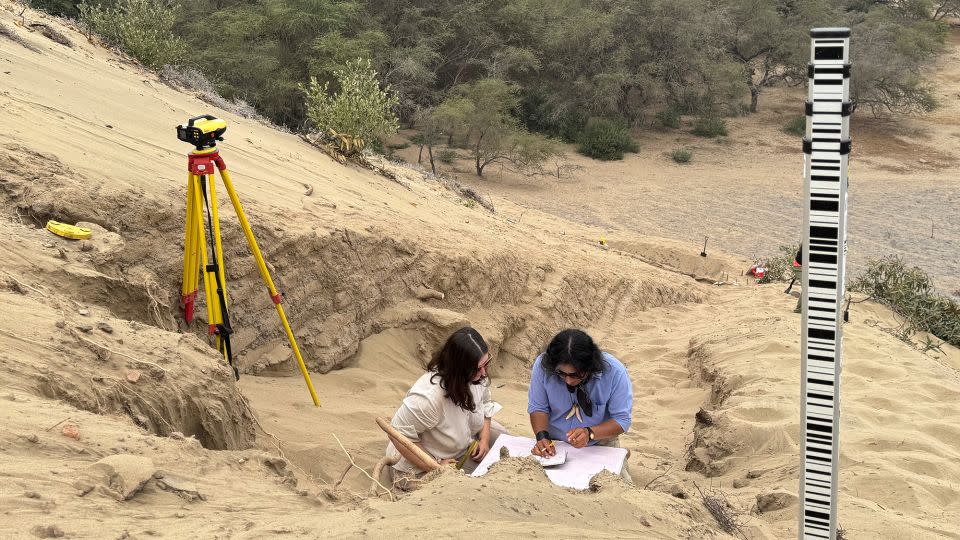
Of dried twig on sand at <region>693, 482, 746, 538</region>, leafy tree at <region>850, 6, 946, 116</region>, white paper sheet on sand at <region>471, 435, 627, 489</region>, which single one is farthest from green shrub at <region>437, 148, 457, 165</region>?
dried twig on sand at <region>693, 482, 746, 538</region>

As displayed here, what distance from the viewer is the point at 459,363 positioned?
420 centimetres

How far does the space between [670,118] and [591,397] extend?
862 inches

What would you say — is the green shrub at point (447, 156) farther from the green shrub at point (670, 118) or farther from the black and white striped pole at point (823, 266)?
the black and white striped pole at point (823, 266)

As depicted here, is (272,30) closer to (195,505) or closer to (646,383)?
(646,383)

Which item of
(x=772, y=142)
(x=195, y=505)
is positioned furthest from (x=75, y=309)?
(x=772, y=142)

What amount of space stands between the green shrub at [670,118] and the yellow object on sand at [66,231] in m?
22.1

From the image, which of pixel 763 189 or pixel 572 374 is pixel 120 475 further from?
pixel 763 189

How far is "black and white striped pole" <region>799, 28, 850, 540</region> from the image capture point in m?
2.64

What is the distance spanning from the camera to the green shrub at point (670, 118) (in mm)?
25344

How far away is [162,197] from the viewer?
546 cm

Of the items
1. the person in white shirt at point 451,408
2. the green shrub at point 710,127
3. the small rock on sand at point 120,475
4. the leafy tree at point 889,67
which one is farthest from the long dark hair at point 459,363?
the leafy tree at point 889,67

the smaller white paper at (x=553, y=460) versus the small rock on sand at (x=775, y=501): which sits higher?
the smaller white paper at (x=553, y=460)

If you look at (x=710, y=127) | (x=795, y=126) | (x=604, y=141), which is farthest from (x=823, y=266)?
(x=795, y=126)

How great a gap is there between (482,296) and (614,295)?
224cm
